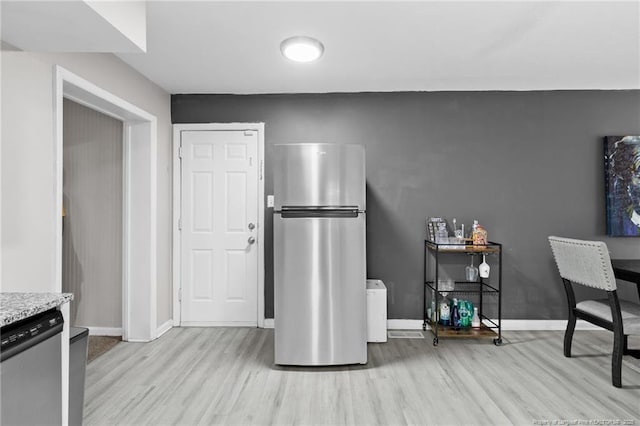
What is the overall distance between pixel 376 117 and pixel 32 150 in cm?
292

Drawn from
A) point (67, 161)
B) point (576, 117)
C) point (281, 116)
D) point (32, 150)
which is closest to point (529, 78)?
point (576, 117)

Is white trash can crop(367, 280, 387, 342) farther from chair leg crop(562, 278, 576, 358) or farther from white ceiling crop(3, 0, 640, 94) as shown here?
white ceiling crop(3, 0, 640, 94)

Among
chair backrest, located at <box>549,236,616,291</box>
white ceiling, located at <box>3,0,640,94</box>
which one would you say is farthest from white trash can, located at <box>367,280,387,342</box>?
white ceiling, located at <box>3,0,640,94</box>

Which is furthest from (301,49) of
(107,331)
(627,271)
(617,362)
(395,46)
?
(107,331)

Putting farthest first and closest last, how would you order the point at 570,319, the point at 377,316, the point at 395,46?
the point at 377,316 < the point at 570,319 < the point at 395,46

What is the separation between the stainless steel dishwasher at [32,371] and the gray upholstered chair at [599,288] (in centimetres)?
316

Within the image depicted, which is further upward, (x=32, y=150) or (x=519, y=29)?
(x=519, y=29)

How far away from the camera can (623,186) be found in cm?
381

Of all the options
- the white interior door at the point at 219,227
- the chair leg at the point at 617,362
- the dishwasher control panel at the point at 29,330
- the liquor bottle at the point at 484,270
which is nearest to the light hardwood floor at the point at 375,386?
the chair leg at the point at 617,362

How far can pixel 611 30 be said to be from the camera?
262 cm

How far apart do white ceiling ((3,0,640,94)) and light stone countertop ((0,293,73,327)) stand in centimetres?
168

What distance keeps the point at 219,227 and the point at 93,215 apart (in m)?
→ 1.20

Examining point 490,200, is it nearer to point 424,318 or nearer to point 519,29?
point 424,318

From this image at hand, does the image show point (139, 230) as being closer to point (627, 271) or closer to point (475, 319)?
point (475, 319)
